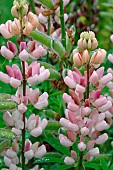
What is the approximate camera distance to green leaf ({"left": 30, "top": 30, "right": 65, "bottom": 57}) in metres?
1.91

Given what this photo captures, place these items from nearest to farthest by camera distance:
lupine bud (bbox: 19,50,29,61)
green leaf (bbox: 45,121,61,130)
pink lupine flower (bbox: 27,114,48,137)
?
lupine bud (bbox: 19,50,29,61), pink lupine flower (bbox: 27,114,48,137), green leaf (bbox: 45,121,61,130)

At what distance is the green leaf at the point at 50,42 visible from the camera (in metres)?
1.91

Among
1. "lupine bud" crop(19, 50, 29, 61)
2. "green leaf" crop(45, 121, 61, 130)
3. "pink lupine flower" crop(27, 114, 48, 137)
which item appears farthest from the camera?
"green leaf" crop(45, 121, 61, 130)

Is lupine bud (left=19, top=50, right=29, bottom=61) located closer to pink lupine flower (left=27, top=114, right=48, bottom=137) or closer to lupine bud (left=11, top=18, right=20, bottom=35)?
lupine bud (left=11, top=18, right=20, bottom=35)

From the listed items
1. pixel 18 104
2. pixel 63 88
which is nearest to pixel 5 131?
pixel 18 104

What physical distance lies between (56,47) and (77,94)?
0.31 metres

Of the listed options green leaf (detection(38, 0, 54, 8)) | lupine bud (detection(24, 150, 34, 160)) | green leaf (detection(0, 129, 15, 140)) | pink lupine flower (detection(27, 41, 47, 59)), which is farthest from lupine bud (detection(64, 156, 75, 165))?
green leaf (detection(38, 0, 54, 8))

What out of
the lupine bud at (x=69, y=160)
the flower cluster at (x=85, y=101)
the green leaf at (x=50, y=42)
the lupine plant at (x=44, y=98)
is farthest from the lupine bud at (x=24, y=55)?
the lupine bud at (x=69, y=160)

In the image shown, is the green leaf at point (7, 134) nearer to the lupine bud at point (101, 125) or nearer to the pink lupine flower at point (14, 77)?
the pink lupine flower at point (14, 77)

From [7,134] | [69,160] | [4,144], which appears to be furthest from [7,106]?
[69,160]

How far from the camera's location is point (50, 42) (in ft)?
6.34

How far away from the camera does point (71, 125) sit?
1684 millimetres

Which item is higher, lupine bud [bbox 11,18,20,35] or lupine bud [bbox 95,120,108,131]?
lupine bud [bbox 11,18,20,35]

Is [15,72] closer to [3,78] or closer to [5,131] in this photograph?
[3,78]
